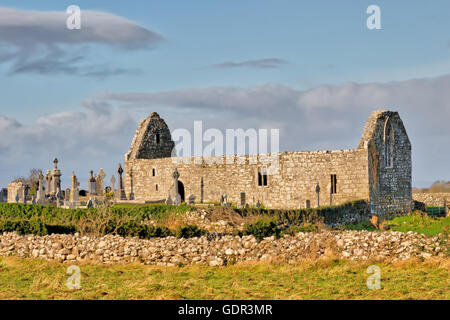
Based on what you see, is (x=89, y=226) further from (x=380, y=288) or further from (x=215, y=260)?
(x=380, y=288)

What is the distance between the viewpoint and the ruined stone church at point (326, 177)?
29719mm

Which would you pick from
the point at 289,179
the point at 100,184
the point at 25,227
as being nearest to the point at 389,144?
the point at 289,179

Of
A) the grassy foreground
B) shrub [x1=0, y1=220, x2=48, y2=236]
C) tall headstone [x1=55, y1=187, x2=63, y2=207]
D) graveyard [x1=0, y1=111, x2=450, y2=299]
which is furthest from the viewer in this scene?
tall headstone [x1=55, y1=187, x2=63, y2=207]

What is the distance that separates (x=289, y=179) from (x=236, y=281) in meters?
19.0

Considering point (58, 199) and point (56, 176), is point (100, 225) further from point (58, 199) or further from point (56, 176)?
point (56, 176)

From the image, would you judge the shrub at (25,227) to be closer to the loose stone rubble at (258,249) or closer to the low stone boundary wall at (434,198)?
the loose stone rubble at (258,249)

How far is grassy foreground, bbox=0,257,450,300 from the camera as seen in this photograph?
1109cm

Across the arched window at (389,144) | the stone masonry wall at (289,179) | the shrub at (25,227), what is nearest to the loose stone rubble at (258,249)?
the shrub at (25,227)

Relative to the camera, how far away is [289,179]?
1221 inches

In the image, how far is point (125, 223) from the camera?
58.4 feet

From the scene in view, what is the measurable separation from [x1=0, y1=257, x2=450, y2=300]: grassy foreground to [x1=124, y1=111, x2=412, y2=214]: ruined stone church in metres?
15.4

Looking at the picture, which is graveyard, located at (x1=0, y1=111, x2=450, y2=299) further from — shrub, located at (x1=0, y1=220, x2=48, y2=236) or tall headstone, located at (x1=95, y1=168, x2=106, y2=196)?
tall headstone, located at (x1=95, y1=168, x2=106, y2=196)

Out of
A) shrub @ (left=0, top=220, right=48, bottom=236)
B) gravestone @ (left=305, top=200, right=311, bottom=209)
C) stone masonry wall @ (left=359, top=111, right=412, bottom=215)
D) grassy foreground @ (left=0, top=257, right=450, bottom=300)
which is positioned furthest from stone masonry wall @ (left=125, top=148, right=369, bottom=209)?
grassy foreground @ (left=0, top=257, right=450, bottom=300)
